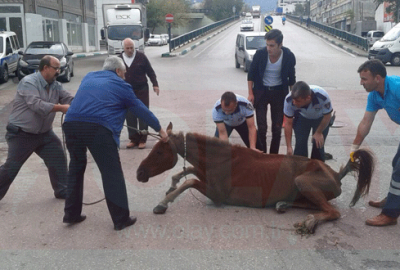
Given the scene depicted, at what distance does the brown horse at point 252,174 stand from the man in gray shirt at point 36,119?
1334 millimetres

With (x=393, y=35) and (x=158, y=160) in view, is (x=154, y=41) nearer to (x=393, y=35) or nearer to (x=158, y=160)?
(x=393, y=35)

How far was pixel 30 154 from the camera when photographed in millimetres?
5258

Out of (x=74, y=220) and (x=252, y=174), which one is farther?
(x=252, y=174)

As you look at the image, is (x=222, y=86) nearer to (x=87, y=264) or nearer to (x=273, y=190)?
(x=273, y=190)

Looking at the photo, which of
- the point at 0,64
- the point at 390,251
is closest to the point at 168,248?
the point at 390,251

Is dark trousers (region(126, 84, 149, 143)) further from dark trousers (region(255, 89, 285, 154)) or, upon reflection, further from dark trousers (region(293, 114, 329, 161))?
dark trousers (region(293, 114, 329, 161))

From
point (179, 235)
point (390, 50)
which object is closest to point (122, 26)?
point (390, 50)

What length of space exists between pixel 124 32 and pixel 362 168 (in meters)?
23.4

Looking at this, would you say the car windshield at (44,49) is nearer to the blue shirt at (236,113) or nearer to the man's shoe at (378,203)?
the blue shirt at (236,113)

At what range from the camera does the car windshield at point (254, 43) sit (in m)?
21.2

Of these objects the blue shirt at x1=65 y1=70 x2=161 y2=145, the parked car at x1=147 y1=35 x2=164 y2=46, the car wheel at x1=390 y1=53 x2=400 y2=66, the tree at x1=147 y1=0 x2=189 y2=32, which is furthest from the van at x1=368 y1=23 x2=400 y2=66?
the tree at x1=147 y1=0 x2=189 y2=32

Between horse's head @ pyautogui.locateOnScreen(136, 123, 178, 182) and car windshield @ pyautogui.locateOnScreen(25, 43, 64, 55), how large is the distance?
49.0ft

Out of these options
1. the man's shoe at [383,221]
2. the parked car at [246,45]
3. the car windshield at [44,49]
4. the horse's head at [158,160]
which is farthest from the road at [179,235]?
the parked car at [246,45]

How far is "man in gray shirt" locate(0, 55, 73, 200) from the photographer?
A: 4863mm
